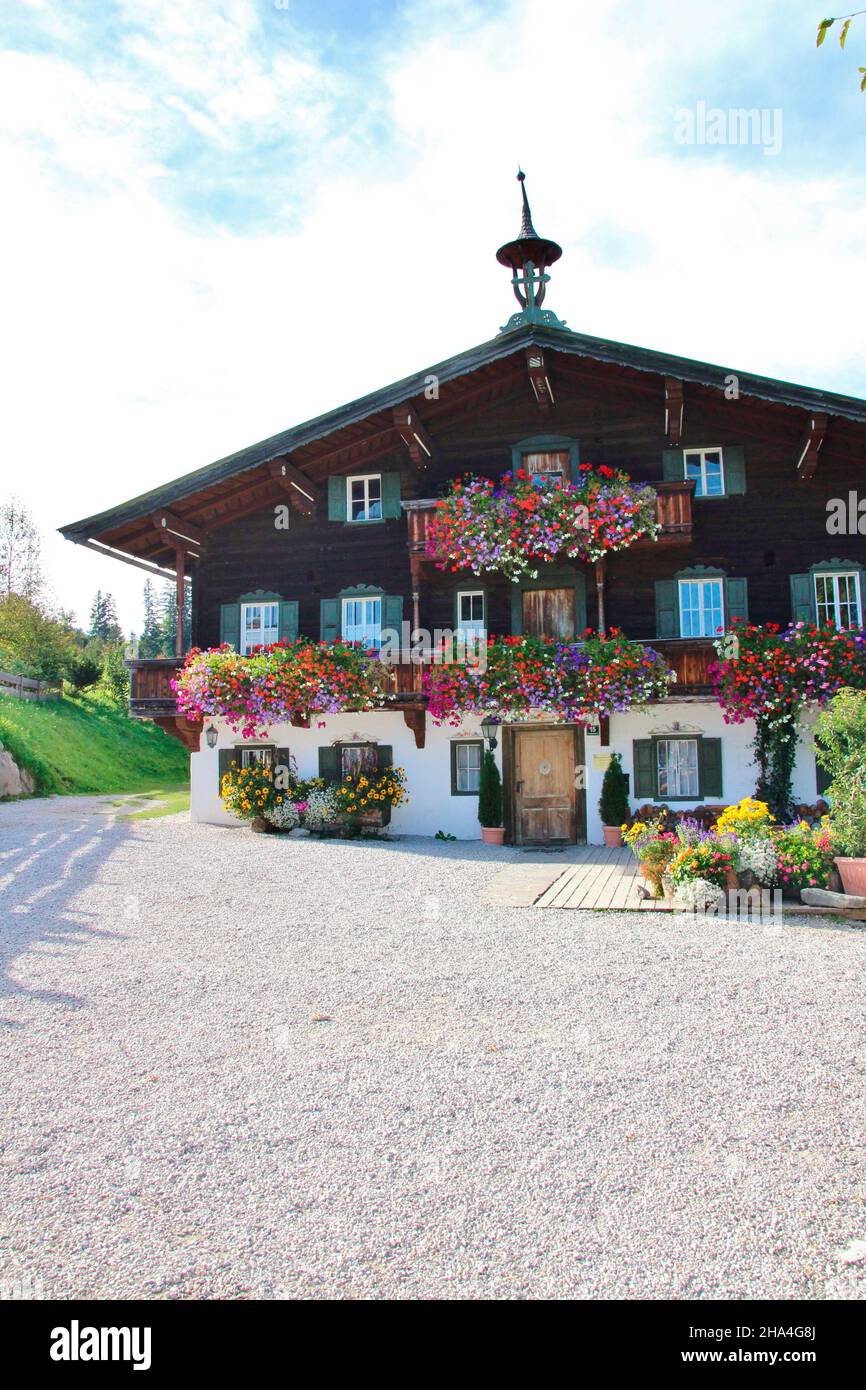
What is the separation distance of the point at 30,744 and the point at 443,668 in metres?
18.1

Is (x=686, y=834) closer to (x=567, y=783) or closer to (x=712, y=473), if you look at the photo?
(x=567, y=783)

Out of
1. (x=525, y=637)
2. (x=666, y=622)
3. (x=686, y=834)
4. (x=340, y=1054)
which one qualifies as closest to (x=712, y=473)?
(x=666, y=622)

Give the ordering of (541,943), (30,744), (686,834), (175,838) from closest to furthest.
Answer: (541,943)
(686,834)
(175,838)
(30,744)

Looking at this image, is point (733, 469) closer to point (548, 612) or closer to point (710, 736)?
point (548, 612)

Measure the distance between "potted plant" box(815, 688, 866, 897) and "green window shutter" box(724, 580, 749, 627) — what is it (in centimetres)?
743

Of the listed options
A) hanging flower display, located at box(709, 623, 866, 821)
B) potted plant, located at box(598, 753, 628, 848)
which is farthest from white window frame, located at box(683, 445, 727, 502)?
potted plant, located at box(598, 753, 628, 848)

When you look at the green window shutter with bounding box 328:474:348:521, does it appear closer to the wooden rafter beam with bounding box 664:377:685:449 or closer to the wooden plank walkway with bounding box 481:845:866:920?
the wooden rafter beam with bounding box 664:377:685:449

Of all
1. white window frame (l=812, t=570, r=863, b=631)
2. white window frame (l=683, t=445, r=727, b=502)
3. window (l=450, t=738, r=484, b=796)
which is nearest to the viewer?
white window frame (l=812, t=570, r=863, b=631)

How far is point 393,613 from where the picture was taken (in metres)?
20.2

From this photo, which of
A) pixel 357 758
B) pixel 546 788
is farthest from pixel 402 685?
pixel 546 788

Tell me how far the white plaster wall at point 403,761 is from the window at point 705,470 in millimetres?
6873

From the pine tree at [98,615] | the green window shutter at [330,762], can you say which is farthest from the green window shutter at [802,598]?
the pine tree at [98,615]

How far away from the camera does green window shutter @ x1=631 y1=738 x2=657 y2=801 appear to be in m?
18.2

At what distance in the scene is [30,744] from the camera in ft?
97.9
